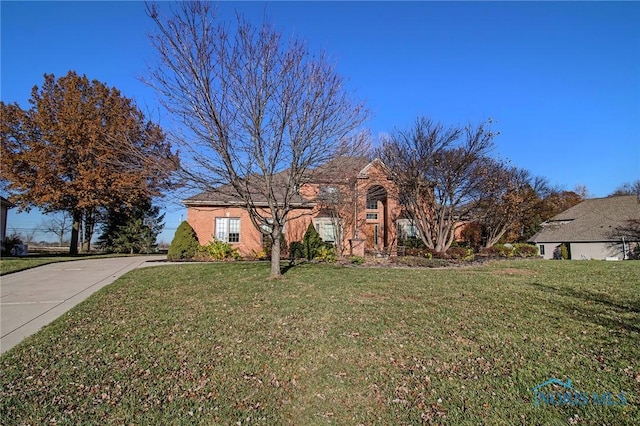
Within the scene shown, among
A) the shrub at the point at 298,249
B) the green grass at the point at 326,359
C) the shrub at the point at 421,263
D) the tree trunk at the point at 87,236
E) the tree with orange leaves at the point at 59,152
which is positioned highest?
the tree with orange leaves at the point at 59,152

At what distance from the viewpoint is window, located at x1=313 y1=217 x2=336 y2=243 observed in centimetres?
2248

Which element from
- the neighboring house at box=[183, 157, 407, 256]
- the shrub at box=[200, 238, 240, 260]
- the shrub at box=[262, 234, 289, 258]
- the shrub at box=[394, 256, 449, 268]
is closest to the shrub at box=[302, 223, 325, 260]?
the neighboring house at box=[183, 157, 407, 256]

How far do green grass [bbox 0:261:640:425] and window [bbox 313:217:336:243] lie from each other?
14.9m

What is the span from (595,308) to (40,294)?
11.7 metres

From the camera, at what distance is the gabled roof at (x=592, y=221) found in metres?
25.4

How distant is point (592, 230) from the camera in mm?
25984

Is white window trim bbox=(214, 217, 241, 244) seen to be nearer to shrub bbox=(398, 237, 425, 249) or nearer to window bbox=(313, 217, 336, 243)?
window bbox=(313, 217, 336, 243)

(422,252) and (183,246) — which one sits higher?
(183,246)

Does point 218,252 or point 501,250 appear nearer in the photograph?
point 218,252

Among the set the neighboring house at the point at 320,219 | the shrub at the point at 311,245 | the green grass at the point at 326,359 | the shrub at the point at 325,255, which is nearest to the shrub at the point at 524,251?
the neighboring house at the point at 320,219

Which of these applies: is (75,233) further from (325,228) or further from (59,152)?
(325,228)

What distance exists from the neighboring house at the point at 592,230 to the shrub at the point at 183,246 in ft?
85.3

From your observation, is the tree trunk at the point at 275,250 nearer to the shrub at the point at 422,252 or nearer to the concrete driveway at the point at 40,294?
the concrete driveway at the point at 40,294

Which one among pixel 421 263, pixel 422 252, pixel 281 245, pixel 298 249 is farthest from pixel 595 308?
pixel 281 245
